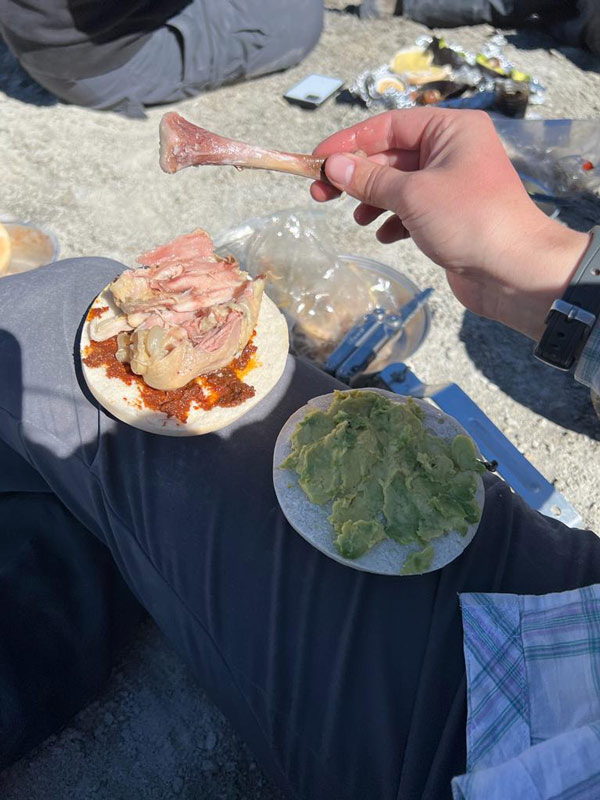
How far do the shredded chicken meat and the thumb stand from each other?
46cm

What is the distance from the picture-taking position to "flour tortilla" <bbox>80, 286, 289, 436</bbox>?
1.81 meters

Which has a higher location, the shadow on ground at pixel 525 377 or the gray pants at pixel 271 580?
the gray pants at pixel 271 580

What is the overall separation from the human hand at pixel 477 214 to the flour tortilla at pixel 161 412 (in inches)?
24.3

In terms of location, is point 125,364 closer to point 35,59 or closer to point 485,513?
point 485,513

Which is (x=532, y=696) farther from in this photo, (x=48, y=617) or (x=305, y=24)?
(x=305, y=24)

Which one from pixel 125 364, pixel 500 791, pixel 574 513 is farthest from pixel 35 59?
pixel 500 791

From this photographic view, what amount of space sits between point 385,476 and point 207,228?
9.10 feet

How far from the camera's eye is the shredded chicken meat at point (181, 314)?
1.84 meters

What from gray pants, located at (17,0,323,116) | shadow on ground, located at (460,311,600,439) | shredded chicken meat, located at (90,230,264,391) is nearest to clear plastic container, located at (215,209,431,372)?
shadow on ground, located at (460,311,600,439)

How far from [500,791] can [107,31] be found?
509 centimetres

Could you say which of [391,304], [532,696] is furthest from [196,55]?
[532,696]

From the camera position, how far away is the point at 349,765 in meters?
1.45

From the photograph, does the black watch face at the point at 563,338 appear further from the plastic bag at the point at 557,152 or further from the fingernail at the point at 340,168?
the plastic bag at the point at 557,152

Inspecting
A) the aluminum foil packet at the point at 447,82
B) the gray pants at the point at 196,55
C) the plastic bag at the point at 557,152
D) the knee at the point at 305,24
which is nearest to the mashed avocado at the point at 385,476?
the plastic bag at the point at 557,152
